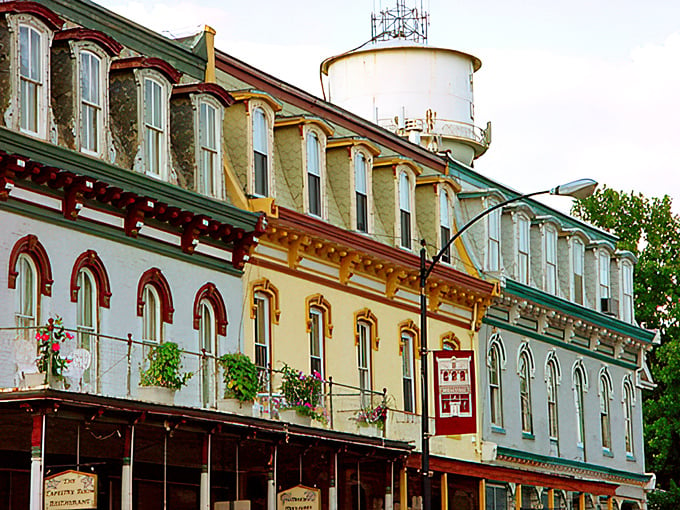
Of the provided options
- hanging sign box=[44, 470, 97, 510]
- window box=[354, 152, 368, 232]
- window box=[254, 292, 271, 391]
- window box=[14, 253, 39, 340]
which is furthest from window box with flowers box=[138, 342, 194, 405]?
window box=[354, 152, 368, 232]

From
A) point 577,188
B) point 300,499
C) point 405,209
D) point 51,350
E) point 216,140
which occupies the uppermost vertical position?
point 405,209

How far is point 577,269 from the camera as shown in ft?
155

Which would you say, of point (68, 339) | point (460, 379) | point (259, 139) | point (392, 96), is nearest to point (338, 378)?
point (460, 379)

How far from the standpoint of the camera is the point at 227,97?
30.3 m

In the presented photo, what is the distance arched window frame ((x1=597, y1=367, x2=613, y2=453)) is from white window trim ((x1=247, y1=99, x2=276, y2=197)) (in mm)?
19505

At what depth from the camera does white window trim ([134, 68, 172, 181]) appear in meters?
27.8

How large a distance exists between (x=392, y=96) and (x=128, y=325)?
73.2ft

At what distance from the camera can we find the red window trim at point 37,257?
80.4 ft

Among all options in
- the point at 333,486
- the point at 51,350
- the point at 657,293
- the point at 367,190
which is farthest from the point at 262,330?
the point at 657,293

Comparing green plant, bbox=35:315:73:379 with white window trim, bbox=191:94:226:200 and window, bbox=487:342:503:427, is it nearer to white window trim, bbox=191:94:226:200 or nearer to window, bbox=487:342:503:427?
white window trim, bbox=191:94:226:200

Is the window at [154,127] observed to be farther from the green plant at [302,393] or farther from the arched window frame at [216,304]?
the green plant at [302,393]

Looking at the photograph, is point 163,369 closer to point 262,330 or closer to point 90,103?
point 90,103

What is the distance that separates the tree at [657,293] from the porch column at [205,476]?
36415 mm

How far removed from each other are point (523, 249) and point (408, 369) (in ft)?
25.3
